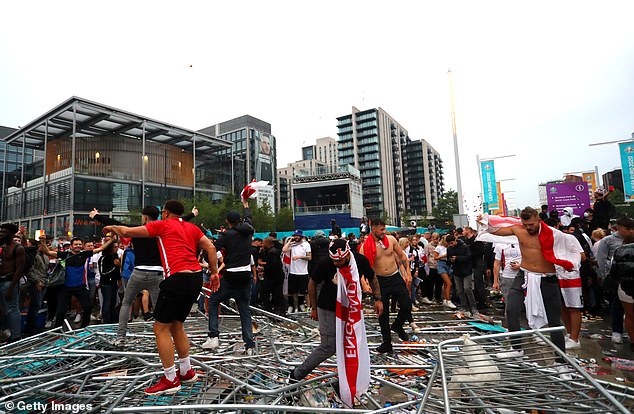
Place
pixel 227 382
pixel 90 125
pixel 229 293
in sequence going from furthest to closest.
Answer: pixel 90 125 < pixel 229 293 < pixel 227 382

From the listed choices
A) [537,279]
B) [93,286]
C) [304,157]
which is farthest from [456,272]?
[304,157]

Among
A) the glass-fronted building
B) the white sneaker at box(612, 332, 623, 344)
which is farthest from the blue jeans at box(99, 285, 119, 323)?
the glass-fronted building

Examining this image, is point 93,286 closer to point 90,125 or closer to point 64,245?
point 64,245

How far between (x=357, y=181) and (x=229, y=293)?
5275 cm

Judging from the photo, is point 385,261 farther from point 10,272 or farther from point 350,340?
point 10,272

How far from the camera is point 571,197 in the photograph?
483 inches

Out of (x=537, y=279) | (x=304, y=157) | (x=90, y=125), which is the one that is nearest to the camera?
(x=537, y=279)

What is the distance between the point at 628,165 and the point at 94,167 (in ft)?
178

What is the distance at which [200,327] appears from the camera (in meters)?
6.46

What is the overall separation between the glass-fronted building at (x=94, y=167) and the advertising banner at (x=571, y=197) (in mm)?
43083

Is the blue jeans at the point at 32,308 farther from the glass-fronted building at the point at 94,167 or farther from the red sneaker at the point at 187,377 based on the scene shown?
the glass-fronted building at the point at 94,167

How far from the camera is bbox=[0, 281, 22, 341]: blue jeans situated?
19.2 ft

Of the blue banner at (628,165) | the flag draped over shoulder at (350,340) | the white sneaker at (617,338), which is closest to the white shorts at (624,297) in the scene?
the white sneaker at (617,338)

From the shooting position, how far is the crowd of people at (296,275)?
367 centimetres
